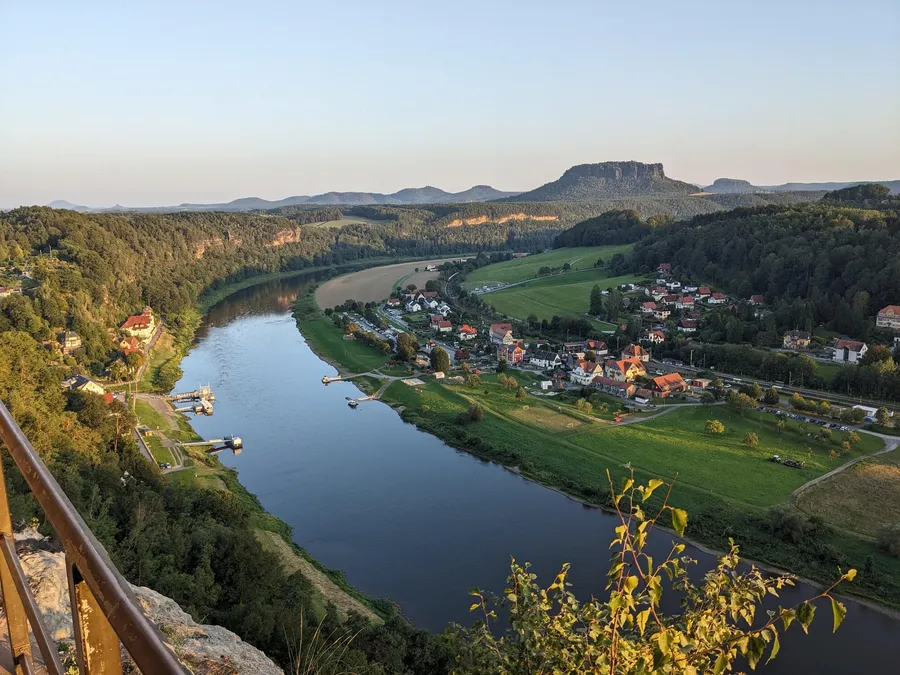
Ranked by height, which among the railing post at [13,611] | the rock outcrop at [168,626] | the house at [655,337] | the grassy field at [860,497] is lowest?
the grassy field at [860,497]

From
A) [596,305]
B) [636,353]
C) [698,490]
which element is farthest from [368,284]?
[698,490]

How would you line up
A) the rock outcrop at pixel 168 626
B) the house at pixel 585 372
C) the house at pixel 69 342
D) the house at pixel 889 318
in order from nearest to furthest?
the rock outcrop at pixel 168 626, the house at pixel 585 372, the house at pixel 69 342, the house at pixel 889 318

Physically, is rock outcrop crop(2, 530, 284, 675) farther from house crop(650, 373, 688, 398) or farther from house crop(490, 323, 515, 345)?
house crop(490, 323, 515, 345)

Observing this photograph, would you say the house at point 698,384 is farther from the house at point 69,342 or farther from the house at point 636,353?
the house at point 69,342

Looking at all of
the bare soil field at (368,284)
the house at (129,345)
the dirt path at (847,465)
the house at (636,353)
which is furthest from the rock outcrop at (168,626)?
the bare soil field at (368,284)

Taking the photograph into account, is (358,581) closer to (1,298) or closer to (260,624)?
(260,624)
